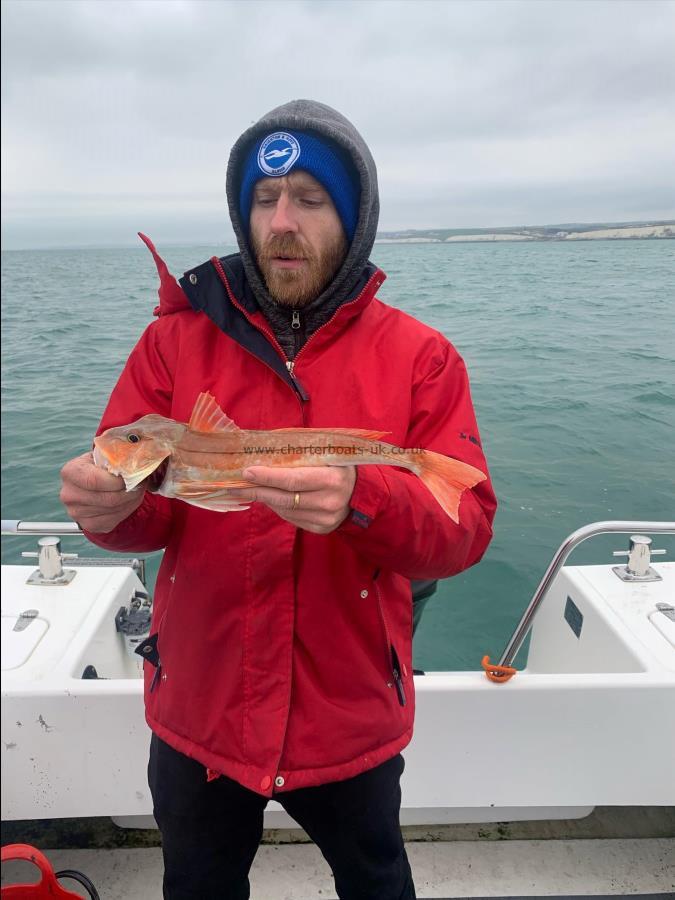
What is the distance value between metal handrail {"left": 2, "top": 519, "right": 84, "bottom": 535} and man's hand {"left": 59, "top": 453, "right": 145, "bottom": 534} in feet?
3.72

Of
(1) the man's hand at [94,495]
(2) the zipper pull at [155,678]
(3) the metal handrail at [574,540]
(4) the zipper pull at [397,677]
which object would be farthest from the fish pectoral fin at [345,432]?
(3) the metal handrail at [574,540]

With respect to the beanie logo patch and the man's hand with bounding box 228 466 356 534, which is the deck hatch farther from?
the beanie logo patch

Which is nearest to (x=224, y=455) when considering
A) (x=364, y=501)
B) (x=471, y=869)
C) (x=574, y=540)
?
(x=364, y=501)

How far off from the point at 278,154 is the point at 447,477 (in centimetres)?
150

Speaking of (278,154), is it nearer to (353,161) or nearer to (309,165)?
(309,165)

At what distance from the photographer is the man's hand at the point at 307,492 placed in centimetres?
184

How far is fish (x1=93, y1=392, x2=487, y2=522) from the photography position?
207cm

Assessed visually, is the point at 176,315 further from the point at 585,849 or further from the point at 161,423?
the point at 585,849

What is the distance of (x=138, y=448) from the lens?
211cm

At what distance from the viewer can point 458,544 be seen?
223 centimetres

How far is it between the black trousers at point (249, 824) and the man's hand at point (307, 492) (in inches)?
46.5

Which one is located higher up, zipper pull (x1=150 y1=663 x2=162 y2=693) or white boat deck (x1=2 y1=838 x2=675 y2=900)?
zipper pull (x1=150 y1=663 x2=162 y2=693)

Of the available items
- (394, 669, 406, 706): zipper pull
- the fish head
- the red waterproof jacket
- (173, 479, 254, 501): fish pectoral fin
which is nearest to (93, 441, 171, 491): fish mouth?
the fish head

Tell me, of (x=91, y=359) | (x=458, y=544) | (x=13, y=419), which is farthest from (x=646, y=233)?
(x=91, y=359)
